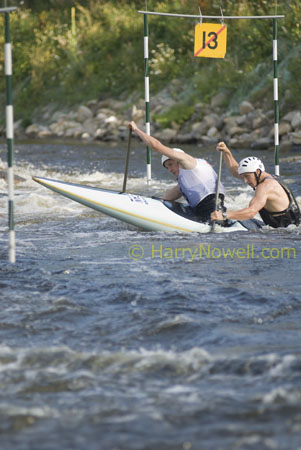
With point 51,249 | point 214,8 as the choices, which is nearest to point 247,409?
point 51,249

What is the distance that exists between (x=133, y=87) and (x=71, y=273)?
16693mm

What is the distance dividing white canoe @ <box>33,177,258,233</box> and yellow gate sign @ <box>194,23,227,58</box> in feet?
12.2

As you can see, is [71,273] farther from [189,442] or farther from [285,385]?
[189,442]

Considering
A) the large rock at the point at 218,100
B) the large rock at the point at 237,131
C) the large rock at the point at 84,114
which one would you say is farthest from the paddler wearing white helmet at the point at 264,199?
the large rock at the point at 84,114

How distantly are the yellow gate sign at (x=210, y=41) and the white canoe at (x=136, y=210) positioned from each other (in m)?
3.71

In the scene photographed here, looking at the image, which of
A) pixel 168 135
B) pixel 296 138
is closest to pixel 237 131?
pixel 296 138

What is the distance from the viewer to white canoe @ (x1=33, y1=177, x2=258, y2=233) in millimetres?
7738

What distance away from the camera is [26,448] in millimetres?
3008

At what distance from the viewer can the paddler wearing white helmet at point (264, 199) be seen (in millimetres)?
7371

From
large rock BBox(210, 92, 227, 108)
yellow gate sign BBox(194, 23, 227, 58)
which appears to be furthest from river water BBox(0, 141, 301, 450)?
large rock BBox(210, 92, 227, 108)

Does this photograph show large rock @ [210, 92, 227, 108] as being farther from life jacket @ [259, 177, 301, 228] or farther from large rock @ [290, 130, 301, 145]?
life jacket @ [259, 177, 301, 228]

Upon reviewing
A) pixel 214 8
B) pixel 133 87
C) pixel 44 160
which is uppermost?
pixel 214 8

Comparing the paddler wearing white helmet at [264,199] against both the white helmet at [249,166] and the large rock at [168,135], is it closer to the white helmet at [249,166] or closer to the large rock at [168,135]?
the white helmet at [249,166]

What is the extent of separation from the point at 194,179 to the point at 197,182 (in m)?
0.04
